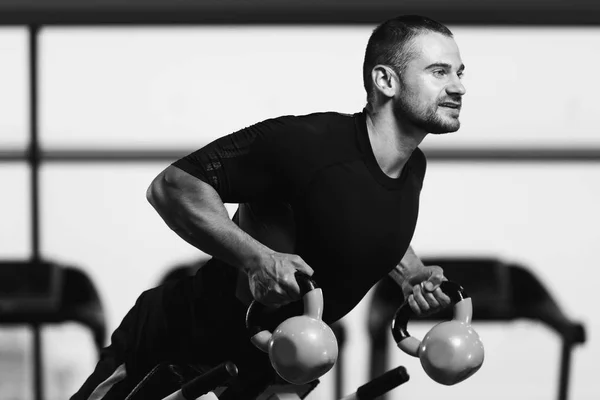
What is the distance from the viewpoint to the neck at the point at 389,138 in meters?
1.43

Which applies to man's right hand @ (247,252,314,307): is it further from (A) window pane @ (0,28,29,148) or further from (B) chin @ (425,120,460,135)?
(A) window pane @ (0,28,29,148)

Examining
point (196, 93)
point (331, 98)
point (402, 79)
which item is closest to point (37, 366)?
point (196, 93)

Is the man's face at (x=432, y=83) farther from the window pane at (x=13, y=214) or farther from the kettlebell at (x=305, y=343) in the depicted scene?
the window pane at (x=13, y=214)

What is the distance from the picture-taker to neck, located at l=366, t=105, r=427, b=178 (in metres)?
1.43

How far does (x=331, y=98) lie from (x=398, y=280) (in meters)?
1.74

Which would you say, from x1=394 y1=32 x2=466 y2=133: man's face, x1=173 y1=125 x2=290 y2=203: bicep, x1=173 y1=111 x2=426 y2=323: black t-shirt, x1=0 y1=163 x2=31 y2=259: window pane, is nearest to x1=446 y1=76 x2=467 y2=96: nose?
x1=394 y1=32 x2=466 y2=133: man's face

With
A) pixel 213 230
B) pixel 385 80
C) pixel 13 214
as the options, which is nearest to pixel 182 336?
pixel 213 230

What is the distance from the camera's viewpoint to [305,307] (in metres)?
1.30

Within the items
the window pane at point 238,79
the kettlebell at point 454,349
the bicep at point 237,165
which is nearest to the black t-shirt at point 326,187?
the bicep at point 237,165

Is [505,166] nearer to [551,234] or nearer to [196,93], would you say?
[551,234]

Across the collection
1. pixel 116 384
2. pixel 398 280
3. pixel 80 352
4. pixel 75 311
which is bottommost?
pixel 80 352

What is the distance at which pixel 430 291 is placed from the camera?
1475 millimetres

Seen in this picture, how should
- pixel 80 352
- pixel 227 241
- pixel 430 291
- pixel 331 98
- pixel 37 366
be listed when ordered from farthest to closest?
pixel 80 352, pixel 331 98, pixel 37 366, pixel 430 291, pixel 227 241

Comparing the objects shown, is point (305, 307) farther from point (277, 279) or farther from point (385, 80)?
point (385, 80)
